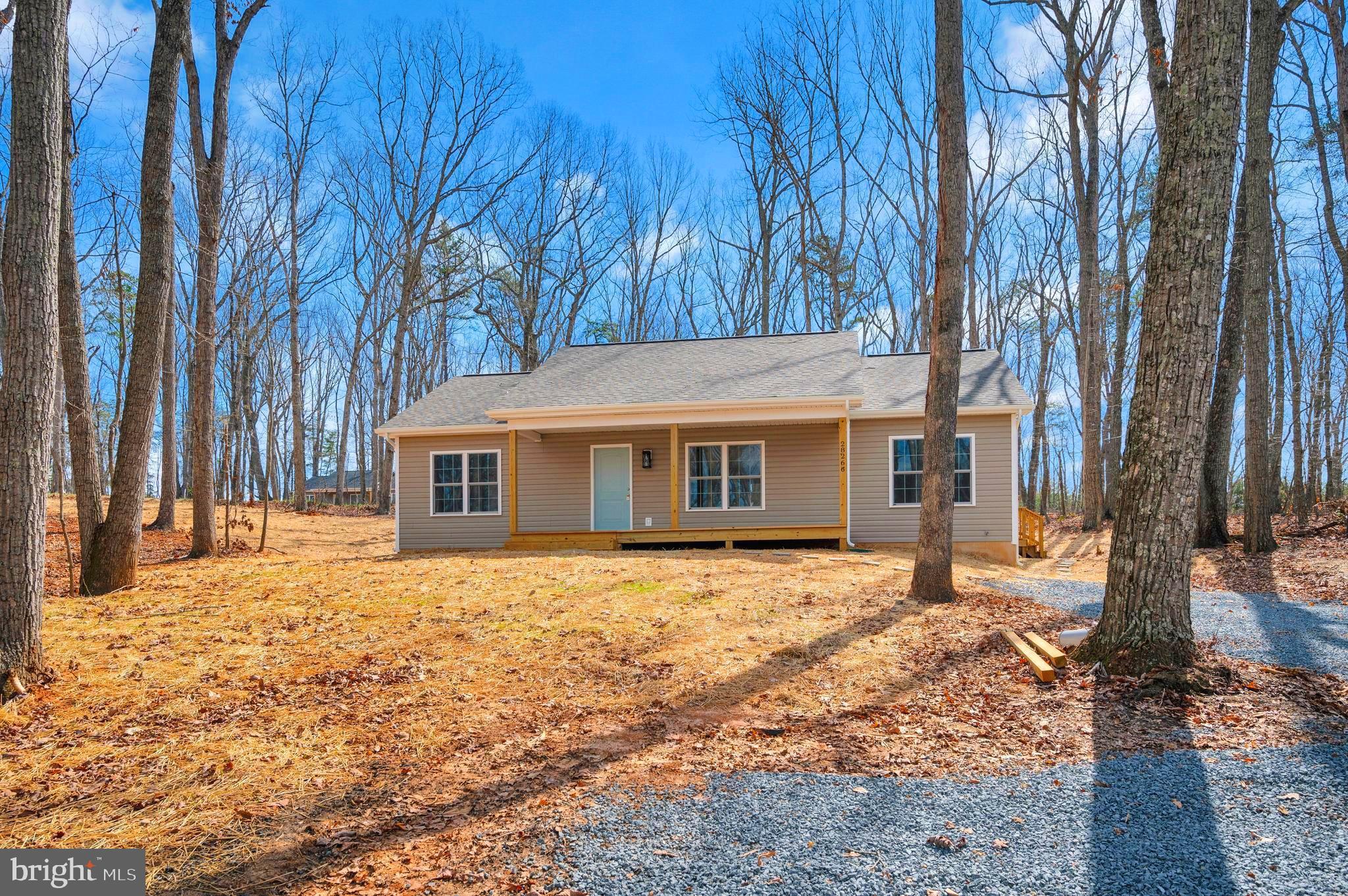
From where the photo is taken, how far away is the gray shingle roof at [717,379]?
43.5 ft

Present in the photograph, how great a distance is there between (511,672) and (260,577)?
15.3 ft

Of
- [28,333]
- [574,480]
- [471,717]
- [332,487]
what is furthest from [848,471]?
[332,487]

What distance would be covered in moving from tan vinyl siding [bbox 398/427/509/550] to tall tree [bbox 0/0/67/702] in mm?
9545

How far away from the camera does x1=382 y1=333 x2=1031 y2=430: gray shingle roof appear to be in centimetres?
1327

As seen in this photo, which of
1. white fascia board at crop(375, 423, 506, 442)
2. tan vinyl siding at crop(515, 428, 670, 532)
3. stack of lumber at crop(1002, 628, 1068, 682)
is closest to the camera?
stack of lumber at crop(1002, 628, 1068, 682)

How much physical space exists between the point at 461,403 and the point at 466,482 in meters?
2.05

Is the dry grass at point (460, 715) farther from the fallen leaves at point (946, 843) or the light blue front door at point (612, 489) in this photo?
the light blue front door at point (612, 489)

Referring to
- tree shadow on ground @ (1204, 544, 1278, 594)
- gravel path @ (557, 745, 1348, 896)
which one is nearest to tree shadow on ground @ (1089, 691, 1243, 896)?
gravel path @ (557, 745, 1348, 896)

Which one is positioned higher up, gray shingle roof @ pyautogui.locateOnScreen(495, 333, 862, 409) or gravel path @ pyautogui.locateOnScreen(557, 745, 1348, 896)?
gray shingle roof @ pyautogui.locateOnScreen(495, 333, 862, 409)

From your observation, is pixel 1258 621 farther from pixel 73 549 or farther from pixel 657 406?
pixel 73 549

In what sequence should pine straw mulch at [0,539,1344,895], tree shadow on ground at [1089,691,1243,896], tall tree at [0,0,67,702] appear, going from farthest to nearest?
tall tree at [0,0,67,702], pine straw mulch at [0,539,1344,895], tree shadow on ground at [1089,691,1243,896]

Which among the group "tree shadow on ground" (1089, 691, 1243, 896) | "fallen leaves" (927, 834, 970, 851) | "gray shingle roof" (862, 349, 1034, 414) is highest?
Result: "gray shingle roof" (862, 349, 1034, 414)

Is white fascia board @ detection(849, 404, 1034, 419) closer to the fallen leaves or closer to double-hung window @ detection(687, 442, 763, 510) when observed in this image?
double-hung window @ detection(687, 442, 763, 510)

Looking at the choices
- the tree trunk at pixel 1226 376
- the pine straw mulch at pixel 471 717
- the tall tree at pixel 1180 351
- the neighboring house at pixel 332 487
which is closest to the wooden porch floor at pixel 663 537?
the pine straw mulch at pixel 471 717
